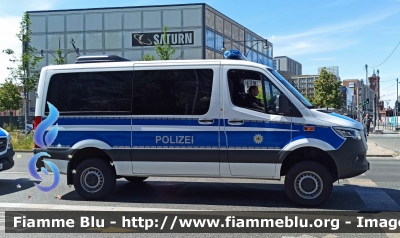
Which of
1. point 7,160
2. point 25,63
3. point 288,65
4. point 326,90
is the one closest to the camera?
point 7,160

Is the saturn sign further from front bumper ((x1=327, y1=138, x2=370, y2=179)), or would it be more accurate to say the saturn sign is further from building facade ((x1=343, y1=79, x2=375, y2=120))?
front bumper ((x1=327, y1=138, x2=370, y2=179))

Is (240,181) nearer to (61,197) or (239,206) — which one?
(239,206)

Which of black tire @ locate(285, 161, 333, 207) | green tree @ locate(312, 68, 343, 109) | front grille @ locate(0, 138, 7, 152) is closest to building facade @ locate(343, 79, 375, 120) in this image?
Result: green tree @ locate(312, 68, 343, 109)

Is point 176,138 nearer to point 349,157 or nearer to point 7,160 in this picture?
point 349,157

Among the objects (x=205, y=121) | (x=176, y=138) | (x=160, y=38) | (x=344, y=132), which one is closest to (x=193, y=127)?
(x=205, y=121)

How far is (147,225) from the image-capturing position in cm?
602

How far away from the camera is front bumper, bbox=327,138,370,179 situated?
22.2 ft

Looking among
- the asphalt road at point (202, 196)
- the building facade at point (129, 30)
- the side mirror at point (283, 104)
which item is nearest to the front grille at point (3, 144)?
the asphalt road at point (202, 196)

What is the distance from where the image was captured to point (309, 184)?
6.96 meters

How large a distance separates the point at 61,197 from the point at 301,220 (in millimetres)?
4476

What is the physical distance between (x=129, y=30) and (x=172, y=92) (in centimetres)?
4248

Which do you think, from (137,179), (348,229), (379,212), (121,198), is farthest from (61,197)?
(379,212)

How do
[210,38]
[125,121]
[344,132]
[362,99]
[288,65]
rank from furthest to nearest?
[288,65]
[362,99]
[210,38]
[125,121]
[344,132]

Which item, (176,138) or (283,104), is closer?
(283,104)
